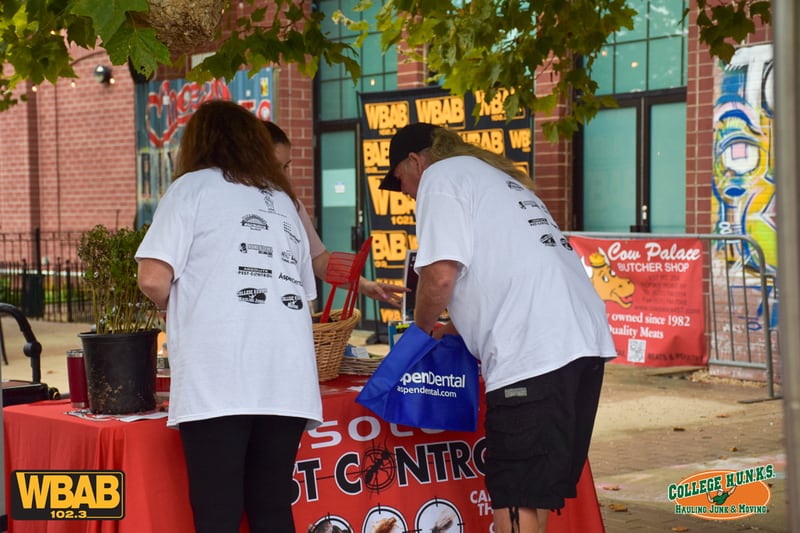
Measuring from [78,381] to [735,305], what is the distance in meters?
7.07

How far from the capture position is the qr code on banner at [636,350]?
959 cm

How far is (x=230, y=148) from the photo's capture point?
3.52 meters

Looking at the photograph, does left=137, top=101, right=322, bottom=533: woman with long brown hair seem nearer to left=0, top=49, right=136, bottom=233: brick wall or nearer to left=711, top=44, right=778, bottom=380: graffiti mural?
left=711, top=44, right=778, bottom=380: graffiti mural

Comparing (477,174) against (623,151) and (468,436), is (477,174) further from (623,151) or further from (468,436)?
(623,151)

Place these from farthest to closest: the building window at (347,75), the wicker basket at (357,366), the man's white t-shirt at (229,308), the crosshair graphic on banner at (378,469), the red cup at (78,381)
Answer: the building window at (347,75)
the wicker basket at (357,366)
the crosshair graphic on banner at (378,469)
the red cup at (78,381)
the man's white t-shirt at (229,308)

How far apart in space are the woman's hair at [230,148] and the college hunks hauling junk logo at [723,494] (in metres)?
3.41

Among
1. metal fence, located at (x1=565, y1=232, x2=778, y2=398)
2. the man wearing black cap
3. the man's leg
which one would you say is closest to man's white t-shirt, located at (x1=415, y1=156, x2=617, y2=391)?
the man wearing black cap

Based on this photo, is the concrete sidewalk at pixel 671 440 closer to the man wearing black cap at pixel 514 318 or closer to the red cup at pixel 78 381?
the man wearing black cap at pixel 514 318

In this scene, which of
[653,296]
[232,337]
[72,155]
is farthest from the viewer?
[72,155]

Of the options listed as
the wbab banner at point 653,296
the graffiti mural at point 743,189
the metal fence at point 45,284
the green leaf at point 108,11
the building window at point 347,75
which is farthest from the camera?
the metal fence at point 45,284

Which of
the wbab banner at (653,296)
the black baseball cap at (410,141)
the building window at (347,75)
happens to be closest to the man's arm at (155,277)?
the black baseball cap at (410,141)

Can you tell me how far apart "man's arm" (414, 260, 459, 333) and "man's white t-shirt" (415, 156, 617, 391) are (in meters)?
0.04

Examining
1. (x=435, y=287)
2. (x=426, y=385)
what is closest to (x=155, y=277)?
(x=435, y=287)

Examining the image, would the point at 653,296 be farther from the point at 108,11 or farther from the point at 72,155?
the point at 72,155
